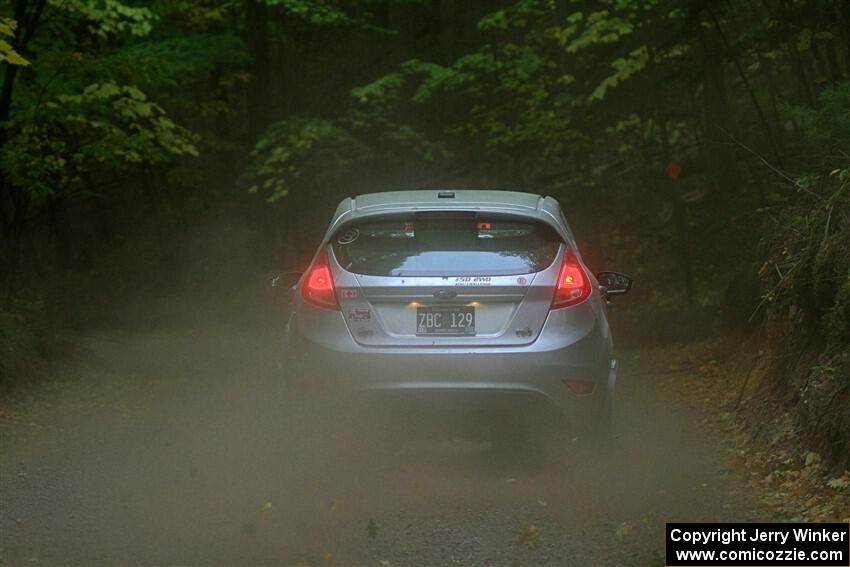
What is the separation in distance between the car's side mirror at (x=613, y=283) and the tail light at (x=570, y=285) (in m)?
1.29

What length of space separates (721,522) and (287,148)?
49.6ft

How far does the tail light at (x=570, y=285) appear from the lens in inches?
316

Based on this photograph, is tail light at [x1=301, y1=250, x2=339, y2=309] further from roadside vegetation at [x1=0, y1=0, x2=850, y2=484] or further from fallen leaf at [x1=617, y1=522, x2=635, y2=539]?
roadside vegetation at [x1=0, y1=0, x2=850, y2=484]

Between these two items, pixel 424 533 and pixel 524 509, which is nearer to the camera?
pixel 424 533

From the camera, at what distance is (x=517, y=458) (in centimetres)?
905

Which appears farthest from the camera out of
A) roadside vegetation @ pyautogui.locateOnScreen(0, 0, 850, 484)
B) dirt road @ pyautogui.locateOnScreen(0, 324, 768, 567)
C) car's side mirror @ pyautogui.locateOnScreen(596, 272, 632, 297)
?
roadside vegetation @ pyautogui.locateOnScreen(0, 0, 850, 484)

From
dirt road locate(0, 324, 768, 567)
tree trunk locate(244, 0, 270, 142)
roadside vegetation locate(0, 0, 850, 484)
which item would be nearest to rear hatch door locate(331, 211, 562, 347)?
dirt road locate(0, 324, 768, 567)

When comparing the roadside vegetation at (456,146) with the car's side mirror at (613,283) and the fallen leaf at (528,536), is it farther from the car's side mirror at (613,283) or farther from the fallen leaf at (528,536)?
the fallen leaf at (528,536)

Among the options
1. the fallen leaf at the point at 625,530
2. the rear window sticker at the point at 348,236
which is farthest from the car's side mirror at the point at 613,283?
the fallen leaf at the point at 625,530

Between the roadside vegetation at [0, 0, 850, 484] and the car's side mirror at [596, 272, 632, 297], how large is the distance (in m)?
1.13

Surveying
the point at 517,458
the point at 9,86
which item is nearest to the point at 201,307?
the point at 9,86

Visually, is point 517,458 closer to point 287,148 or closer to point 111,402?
point 111,402

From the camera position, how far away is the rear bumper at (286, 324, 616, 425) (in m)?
7.85

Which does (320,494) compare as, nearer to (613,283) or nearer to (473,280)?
(473,280)
